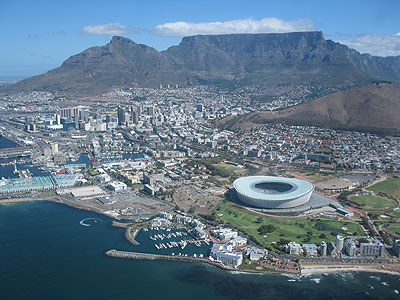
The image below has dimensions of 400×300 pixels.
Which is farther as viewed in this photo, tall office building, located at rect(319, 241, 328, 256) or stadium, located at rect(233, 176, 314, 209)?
stadium, located at rect(233, 176, 314, 209)

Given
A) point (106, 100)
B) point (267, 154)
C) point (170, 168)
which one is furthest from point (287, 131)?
point (106, 100)

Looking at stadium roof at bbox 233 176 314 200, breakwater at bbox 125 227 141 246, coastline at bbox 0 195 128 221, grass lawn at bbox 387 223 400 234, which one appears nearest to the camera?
breakwater at bbox 125 227 141 246

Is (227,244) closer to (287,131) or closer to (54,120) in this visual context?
(287,131)

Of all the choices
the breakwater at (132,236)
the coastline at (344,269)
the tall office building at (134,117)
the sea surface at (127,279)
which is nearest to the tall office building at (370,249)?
the coastline at (344,269)

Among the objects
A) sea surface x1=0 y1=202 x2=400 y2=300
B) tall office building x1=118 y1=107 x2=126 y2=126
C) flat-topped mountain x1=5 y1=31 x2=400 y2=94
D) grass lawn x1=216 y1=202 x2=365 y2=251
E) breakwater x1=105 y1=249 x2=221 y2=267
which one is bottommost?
sea surface x1=0 y1=202 x2=400 y2=300

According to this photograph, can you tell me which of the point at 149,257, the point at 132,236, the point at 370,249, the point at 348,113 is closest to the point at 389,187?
the point at 370,249

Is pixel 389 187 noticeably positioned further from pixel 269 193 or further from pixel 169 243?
pixel 169 243

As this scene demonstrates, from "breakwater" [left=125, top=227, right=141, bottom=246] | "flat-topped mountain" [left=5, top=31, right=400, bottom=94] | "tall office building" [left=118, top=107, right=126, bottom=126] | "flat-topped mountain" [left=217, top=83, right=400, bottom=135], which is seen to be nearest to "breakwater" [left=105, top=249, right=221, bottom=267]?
"breakwater" [left=125, top=227, right=141, bottom=246]

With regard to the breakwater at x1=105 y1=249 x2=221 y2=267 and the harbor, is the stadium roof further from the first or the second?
the breakwater at x1=105 y1=249 x2=221 y2=267
